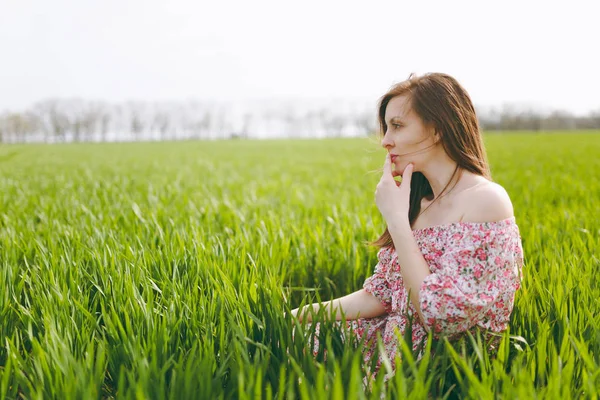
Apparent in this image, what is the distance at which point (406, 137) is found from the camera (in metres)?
1.72

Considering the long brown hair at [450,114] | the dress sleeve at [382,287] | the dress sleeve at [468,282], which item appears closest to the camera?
the dress sleeve at [468,282]

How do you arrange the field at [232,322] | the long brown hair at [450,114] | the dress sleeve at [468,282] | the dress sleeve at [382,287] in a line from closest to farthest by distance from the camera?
the field at [232,322] → the dress sleeve at [468,282] → the long brown hair at [450,114] → the dress sleeve at [382,287]

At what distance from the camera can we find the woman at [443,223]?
1552 millimetres

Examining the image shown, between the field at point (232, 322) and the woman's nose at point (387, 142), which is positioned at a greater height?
the woman's nose at point (387, 142)

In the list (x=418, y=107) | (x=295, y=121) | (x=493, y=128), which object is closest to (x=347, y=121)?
(x=295, y=121)

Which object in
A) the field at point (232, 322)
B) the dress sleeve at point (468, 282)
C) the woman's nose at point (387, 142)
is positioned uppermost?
the woman's nose at point (387, 142)

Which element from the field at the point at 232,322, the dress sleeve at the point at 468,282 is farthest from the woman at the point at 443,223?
the field at the point at 232,322

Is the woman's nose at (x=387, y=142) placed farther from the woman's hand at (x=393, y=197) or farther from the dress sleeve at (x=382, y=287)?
the dress sleeve at (x=382, y=287)

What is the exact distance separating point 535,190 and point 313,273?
3703mm

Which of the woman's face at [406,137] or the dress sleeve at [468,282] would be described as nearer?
the dress sleeve at [468,282]

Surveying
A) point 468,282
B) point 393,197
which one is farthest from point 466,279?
point 393,197

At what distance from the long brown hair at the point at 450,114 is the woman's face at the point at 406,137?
0.08ft

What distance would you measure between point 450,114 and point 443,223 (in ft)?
1.17

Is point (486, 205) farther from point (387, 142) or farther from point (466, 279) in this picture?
point (387, 142)
